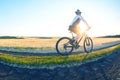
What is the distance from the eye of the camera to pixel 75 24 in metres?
21.6

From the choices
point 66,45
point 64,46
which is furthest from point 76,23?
point 64,46

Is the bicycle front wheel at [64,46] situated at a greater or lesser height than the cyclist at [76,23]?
lesser

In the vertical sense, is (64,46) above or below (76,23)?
below

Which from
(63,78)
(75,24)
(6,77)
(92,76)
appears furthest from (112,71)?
(6,77)

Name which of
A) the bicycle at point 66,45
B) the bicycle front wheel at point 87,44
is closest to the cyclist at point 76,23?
the bicycle at point 66,45

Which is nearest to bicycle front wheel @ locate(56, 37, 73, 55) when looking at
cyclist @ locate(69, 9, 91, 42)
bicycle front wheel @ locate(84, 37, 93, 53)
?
cyclist @ locate(69, 9, 91, 42)

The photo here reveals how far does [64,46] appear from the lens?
856 inches

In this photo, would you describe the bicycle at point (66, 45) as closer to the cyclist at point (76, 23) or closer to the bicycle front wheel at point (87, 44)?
the cyclist at point (76, 23)

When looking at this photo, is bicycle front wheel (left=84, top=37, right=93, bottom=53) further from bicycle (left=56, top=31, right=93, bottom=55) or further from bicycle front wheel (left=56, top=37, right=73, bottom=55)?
bicycle front wheel (left=56, top=37, right=73, bottom=55)

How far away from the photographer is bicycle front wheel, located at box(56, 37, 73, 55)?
71.1 ft

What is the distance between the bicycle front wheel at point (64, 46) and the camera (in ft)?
71.1

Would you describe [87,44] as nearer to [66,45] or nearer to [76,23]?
[66,45]

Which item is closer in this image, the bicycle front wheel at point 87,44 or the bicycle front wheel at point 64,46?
the bicycle front wheel at point 64,46

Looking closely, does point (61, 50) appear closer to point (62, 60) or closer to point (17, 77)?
point (62, 60)
